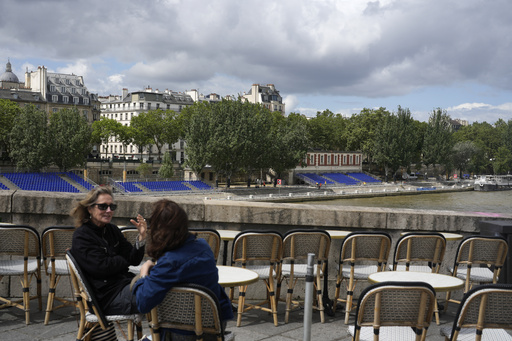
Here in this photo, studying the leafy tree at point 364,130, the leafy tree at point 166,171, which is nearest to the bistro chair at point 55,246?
the leafy tree at point 166,171

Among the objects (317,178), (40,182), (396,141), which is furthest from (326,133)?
(40,182)

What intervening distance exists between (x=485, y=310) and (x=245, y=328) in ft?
7.95

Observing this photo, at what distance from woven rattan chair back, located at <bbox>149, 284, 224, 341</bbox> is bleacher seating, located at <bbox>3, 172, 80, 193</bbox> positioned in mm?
48660

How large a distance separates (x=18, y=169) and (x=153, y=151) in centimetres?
3865

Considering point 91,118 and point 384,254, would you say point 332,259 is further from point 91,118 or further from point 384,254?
point 91,118

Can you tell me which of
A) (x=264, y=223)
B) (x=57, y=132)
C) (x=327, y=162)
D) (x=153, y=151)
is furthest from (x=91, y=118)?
(x=264, y=223)

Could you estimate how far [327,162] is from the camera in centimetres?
7900

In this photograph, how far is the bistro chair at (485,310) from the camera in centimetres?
297

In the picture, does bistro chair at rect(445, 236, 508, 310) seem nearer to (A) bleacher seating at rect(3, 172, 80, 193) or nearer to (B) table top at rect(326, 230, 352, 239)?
(B) table top at rect(326, 230, 352, 239)

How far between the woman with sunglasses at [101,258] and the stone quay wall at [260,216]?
264 centimetres

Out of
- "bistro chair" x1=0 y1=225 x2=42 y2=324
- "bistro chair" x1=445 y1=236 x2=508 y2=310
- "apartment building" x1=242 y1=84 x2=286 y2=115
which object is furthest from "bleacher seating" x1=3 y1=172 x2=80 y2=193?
"apartment building" x1=242 y1=84 x2=286 y2=115

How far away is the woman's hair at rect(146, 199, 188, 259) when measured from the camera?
9.48 ft

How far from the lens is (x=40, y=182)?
50.4 m

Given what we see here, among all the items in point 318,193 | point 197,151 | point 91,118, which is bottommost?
point 318,193
